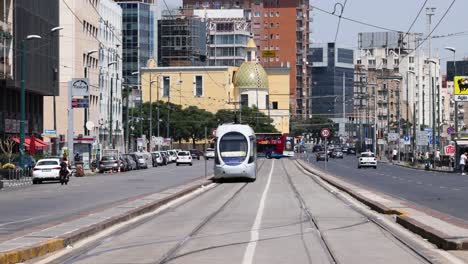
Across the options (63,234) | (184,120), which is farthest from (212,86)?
(63,234)

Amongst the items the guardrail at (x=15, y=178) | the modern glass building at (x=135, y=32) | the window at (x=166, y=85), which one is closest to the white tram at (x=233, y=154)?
the guardrail at (x=15, y=178)

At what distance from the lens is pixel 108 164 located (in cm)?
8138

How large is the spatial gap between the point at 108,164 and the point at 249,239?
62890mm

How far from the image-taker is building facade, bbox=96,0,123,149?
123625 millimetres

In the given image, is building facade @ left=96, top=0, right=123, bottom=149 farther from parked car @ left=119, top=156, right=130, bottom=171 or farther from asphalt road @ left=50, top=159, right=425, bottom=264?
asphalt road @ left=50, top=159, right=425, bottom=264

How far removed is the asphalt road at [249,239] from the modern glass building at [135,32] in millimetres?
161043

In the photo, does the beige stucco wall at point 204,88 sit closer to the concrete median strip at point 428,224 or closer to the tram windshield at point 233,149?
the tram windshield at point 233,149

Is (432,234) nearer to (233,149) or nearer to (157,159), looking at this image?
(233,149)

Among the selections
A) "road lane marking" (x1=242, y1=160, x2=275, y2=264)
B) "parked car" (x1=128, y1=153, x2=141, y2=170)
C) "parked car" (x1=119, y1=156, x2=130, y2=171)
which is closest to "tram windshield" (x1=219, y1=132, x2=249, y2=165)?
"road lane marking" (x1=242, y1=160, x2=275, y2=264)

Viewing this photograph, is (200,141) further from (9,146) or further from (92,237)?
(92,237)

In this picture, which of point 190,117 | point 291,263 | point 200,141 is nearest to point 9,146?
point 291,263

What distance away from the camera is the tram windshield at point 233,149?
53.3 m

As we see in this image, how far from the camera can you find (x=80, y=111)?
11406 cm

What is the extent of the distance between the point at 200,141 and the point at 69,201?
139784mm
